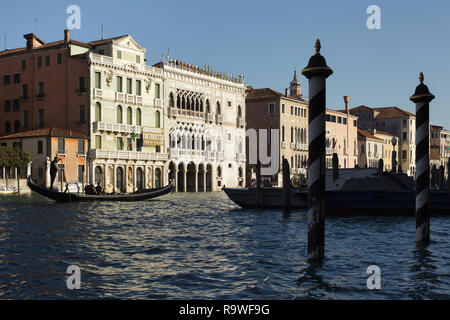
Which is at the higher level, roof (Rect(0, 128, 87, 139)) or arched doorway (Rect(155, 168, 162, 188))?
roof (Rect(0, 128, 87, 139))

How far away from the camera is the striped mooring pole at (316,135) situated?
8.04 metres

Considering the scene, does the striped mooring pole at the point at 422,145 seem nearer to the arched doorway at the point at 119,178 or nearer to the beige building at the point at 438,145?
the arched doorway at the point at 119,178

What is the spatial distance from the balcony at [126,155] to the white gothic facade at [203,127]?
1294 millimetres

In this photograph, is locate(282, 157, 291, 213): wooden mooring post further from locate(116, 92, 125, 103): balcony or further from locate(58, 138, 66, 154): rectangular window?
locate(116, 92, 125, 103): balcony

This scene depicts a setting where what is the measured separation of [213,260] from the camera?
398 inches

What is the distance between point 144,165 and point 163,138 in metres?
2.76

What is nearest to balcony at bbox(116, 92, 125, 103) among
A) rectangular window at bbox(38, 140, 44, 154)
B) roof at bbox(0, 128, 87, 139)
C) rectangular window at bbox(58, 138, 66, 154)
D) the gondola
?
roof at bbox(0, 128, 87, 139)

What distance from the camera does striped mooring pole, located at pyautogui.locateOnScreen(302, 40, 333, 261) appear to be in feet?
26.4

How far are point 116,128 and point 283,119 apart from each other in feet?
57.1

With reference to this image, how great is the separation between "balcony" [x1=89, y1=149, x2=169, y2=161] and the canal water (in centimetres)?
2042

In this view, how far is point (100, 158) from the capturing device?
38.0 meters

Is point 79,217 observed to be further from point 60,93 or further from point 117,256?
point 60,93

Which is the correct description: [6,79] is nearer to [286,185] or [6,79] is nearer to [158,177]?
[158,177]
